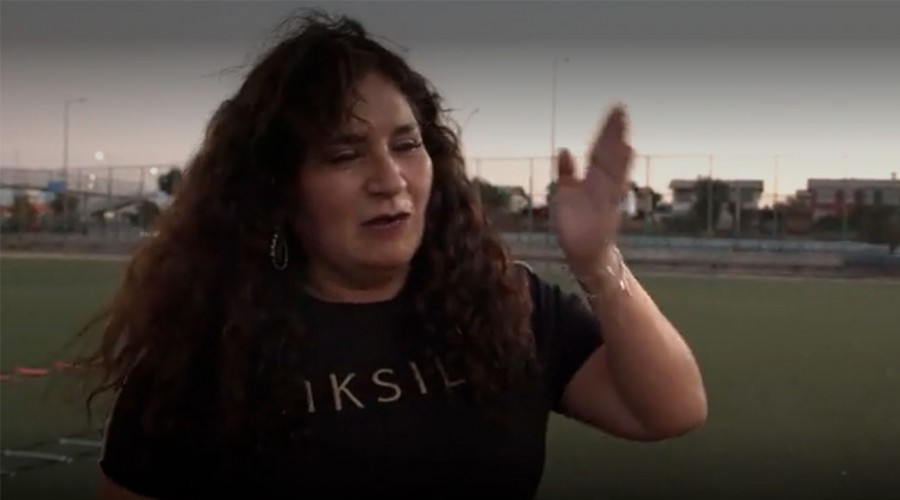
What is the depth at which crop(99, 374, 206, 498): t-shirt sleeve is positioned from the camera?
1.11 metres

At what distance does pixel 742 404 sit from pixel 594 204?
3.36m

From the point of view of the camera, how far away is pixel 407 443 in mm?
1072

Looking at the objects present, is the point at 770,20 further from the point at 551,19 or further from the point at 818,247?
the point at 818,247

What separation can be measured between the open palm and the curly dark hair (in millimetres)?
119

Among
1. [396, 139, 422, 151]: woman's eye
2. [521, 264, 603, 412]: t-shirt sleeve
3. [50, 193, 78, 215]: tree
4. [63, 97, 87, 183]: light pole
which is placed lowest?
[521, 264, 603, 412]: t-shirt sleeve

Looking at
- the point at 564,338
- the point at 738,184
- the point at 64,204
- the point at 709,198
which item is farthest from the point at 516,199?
the point at 64,204

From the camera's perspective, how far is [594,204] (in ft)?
3.46

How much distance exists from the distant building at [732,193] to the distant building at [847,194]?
7.0 inches

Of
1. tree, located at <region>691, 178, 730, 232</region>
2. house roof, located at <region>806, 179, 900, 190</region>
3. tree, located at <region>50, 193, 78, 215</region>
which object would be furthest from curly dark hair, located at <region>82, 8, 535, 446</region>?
tree, located at <region>50, 193, 78, 215</region>

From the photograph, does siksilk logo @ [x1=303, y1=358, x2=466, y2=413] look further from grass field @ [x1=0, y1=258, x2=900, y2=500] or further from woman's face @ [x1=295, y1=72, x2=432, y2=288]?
grass field @ [x1=0, y1=258, x2=900, y2=500]

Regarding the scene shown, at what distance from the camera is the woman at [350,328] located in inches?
42.2

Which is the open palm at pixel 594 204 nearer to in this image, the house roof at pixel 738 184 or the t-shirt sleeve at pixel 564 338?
the t-shirt sleeve at pixel 564 338

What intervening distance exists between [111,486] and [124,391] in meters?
0.09

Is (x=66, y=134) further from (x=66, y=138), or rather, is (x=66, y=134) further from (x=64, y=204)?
(x=64, y=204)
